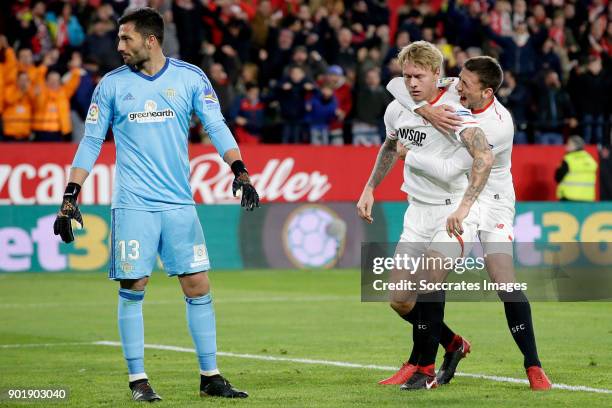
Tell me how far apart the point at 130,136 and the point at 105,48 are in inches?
540

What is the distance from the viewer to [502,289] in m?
8.65

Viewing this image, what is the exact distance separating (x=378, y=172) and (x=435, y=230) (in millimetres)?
697

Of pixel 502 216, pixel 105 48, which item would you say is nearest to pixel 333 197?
pixel 105 48

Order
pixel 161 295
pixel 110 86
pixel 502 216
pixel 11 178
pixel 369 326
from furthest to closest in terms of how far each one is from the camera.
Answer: pixel 11 178, pixel 161 295, pixel 369 326, pixel 502 216, pixel 110 86

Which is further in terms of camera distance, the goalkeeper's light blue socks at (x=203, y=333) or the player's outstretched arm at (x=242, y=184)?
the goalkeeper's light blue socks at (x=203, y=333)

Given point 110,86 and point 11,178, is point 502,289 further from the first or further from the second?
point 11,178

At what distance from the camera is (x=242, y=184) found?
8.20m

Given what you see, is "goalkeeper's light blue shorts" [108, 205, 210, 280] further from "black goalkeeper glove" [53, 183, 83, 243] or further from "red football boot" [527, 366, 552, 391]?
"red football boot" [527, 366, 552, 391]

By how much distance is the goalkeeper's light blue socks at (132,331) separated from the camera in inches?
326

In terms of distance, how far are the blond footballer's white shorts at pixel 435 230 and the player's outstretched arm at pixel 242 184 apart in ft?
4.25

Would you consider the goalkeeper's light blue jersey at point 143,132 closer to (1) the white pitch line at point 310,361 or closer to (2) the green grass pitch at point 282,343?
(2) the green grass pitch at point 282,343

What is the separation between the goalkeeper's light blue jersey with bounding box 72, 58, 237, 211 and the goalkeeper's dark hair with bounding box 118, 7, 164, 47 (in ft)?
0.83

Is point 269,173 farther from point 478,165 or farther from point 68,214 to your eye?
point 68,214

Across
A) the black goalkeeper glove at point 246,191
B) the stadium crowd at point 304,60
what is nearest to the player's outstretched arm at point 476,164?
the black goalkeeper glove at point 246,191
